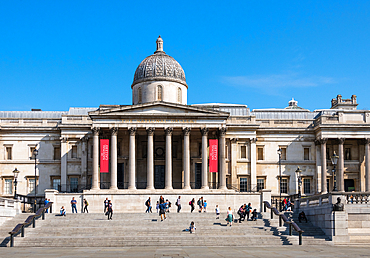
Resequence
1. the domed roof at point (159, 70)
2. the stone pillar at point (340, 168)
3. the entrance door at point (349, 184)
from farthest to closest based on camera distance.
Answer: the entrance door at point (349, 184), the domed roof at point (159, 70), the stone pillar at point (340, 168)

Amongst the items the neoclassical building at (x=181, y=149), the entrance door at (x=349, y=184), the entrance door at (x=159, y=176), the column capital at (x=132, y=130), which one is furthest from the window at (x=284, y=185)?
the column capital at (x=132, y=130)

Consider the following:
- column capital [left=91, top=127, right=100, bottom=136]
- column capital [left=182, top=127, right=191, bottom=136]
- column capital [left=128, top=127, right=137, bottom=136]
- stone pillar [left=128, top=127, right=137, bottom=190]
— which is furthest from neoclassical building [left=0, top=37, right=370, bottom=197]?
stone pillar [left=128, top=127, right=137, bottom=190]

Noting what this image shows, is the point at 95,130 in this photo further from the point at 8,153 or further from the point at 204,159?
the point at 8,153

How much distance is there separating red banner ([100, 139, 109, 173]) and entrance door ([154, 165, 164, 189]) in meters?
7.31

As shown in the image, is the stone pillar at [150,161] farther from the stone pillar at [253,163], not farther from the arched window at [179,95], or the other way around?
the stone pillar at [253,163]

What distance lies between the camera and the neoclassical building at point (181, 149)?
5897cm

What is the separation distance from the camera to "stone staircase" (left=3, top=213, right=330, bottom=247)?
33.8m

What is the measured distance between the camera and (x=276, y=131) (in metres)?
63.3

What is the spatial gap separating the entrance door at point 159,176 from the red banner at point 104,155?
24.0ft

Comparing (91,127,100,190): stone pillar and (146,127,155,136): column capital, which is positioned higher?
(146,127,155,136): column capital

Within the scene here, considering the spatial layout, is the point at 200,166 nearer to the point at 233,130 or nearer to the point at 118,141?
the point at 233,130

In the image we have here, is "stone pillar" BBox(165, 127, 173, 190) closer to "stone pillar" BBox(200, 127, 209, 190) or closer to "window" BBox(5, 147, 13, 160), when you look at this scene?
"stone pillar" BBox(200, 127, 209, 190)

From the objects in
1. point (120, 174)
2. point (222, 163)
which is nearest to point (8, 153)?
point (120, 174)

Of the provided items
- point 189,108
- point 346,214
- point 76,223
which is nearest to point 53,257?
point 76,223
